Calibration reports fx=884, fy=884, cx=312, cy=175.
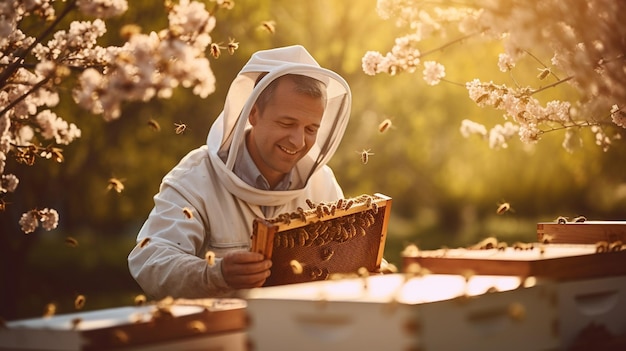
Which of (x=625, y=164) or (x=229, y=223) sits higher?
(x=625, y=164)

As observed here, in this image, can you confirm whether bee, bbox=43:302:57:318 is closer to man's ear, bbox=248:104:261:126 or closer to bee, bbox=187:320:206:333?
bee, bbox=187:320:206:333

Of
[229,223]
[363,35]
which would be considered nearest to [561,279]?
[229,223]

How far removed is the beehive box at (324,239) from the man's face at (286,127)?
583 millimetres

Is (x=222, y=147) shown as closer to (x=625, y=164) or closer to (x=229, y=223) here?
(x=229, y=223)

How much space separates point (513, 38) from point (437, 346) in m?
1.20

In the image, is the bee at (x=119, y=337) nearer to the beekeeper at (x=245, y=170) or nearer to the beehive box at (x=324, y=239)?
the beehive box at (x=324, y=239)

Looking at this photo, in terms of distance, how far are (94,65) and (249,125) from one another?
5.34 ft

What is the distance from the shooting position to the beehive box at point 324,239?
10.7 feet

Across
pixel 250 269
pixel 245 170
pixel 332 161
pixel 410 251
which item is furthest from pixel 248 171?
pixel 332 161

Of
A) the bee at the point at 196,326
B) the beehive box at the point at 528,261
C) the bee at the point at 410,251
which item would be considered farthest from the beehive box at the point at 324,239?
the bee at the point at 196,326

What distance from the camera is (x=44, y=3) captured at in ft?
10.3

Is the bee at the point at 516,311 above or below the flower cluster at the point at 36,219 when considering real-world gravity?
below

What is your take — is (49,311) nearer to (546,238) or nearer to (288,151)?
(546,238)

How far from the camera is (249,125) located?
469 centimetres
